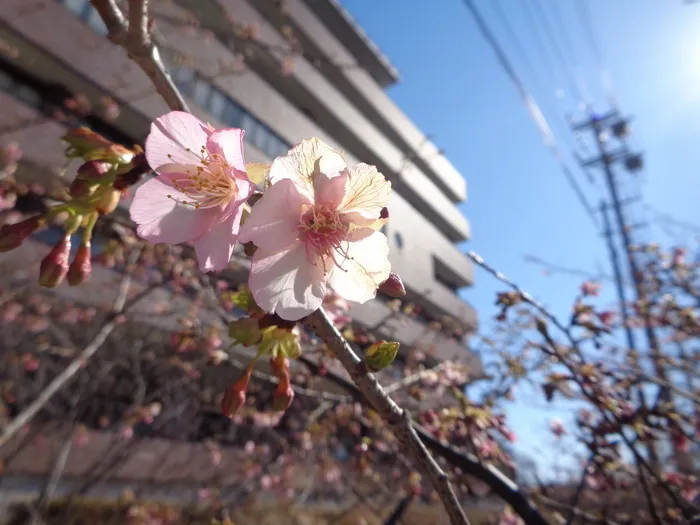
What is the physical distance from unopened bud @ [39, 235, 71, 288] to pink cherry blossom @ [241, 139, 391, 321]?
0.53 meters

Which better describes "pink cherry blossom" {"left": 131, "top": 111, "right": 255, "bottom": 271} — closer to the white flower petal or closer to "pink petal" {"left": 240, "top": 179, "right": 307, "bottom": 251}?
"pink petal" {"left": 240, "top": 179, "right": 307, "bottom": 251}

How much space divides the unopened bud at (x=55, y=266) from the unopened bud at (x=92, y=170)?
0.71 feet

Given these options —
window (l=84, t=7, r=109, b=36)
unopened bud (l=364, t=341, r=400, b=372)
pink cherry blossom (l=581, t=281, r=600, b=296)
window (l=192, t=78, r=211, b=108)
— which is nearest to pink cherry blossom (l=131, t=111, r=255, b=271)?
unopened bud (l=364, t=341, r=400, b=372)

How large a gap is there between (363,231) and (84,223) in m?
0.64

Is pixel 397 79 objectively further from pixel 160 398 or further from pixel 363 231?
pixel 363 231

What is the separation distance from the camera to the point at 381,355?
788 millimetres

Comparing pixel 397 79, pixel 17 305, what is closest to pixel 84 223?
pixel 17 305

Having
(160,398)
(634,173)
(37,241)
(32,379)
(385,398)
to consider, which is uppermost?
(634,173)

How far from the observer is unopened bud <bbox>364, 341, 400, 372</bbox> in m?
0.77

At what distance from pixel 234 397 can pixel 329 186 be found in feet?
1.71

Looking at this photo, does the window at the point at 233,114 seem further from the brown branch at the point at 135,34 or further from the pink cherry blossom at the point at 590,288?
the brown branch at the point at 135,34

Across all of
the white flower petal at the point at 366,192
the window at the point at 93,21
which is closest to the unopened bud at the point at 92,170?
the white flower petal at the point at 366,192

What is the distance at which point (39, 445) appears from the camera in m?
7.07

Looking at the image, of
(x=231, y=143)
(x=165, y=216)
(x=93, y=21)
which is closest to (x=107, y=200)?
(x=165, y=216)
